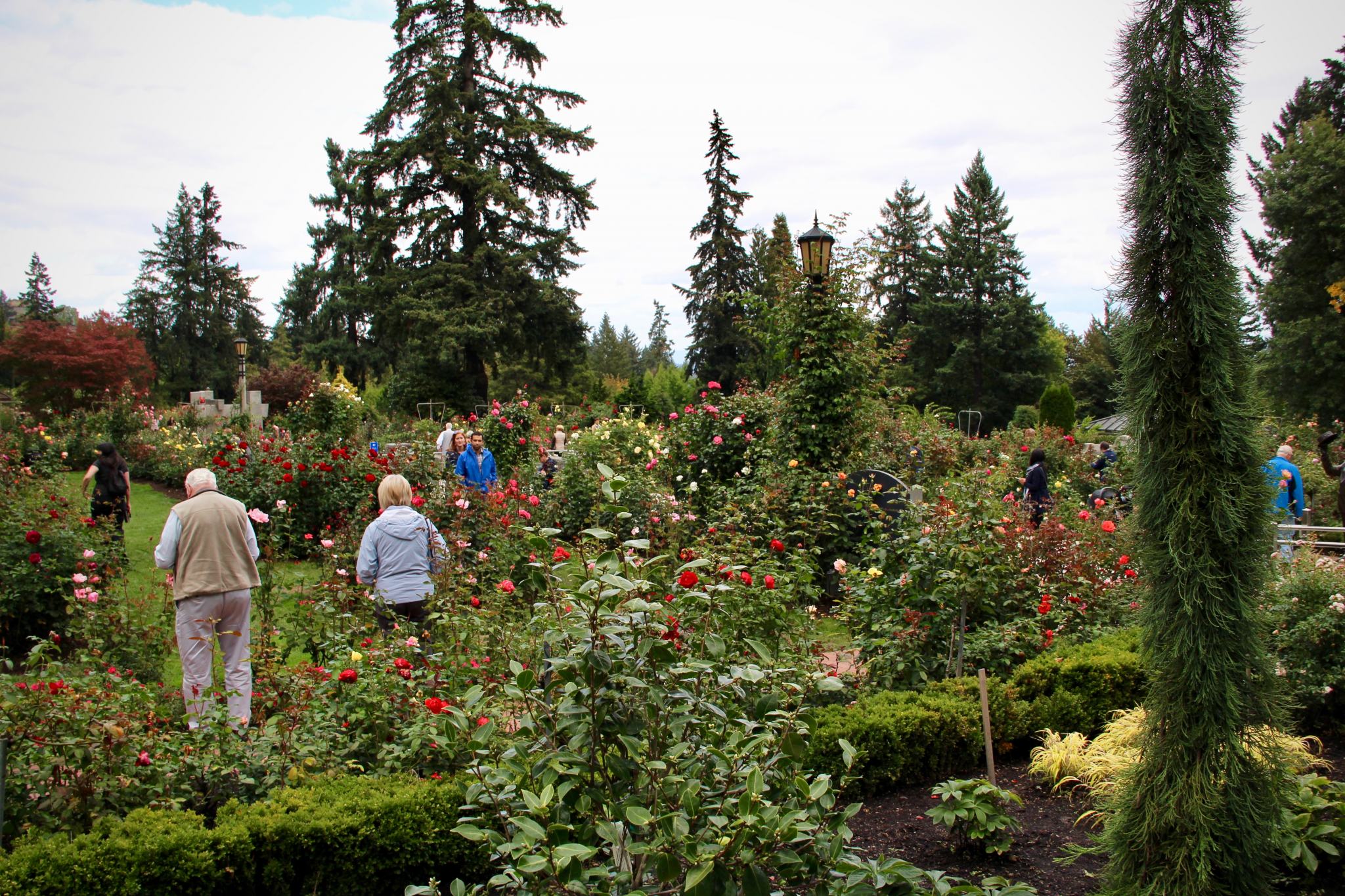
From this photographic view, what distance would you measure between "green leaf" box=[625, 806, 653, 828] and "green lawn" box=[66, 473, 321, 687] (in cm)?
411

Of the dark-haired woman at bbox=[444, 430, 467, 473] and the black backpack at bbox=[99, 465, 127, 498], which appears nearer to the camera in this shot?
the black backpack at bbox=[99, 465, 127, 498]

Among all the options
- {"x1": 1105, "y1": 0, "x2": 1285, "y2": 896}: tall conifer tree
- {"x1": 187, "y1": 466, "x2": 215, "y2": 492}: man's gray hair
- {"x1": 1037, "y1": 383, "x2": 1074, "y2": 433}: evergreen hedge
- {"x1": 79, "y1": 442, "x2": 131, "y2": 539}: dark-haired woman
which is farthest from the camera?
{"x1": 1037, "y1": 383, "x2": 1074, "y2": 433}: evergreen hedge

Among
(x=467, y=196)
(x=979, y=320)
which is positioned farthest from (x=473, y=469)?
(x=979, y=320)

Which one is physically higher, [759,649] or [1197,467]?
[1197,467]

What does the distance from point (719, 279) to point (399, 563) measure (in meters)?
31.5

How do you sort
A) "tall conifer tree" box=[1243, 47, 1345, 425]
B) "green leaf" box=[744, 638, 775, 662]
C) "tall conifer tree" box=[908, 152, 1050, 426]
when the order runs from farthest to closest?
1. "tall conifer tree" box=[908, 152, 1050, 426]
2. "tall conifer tree" box=[1243, 47, 1345, 425]
3. "green leaf" box=[744, 638, 775, 662]

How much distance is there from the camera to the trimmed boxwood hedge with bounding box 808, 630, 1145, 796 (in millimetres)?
3932

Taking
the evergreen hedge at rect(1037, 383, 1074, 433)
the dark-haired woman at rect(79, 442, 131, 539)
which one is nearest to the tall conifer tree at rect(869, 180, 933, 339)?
the evergreen hedge at rect(1037, 383, 1074, 433)

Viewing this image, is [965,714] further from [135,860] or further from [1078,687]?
[135,860]

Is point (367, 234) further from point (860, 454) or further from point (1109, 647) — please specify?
point (1109, 647)

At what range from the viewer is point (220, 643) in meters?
5.03

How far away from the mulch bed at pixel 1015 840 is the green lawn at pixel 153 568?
3738 mm

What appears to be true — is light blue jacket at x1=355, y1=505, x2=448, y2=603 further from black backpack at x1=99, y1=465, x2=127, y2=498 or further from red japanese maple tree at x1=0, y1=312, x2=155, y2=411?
red japanese maple tree at x1=0, y1=312, x2=155, y2=411

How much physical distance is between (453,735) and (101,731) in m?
1.96
